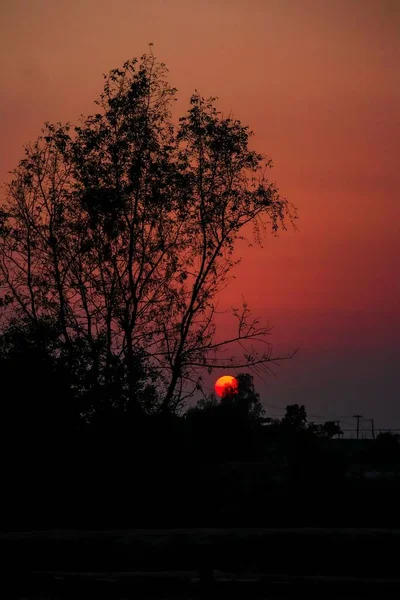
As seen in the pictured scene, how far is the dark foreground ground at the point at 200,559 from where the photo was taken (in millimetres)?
6355

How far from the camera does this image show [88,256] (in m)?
25.8

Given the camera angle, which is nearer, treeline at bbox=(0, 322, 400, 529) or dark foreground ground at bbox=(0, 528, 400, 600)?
dark foreground ground at bbox=(0, 528, 400, 600)

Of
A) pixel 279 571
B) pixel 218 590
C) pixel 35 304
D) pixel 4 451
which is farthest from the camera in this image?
pixel 35 304

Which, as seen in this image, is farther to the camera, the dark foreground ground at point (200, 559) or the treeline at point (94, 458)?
the treeline at point (94, 458)

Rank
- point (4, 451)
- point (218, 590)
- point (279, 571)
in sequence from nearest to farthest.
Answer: point (218, 590)
point (279, 571)
point (4, 451)

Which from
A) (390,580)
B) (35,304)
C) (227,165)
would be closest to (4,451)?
(35,304)

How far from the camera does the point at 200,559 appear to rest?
643cm

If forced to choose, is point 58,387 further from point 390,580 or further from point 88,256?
point 390,580

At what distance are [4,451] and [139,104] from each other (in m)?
12.6

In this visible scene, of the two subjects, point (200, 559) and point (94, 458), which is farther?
point (94, 458)

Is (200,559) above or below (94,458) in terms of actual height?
below

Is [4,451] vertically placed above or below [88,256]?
below

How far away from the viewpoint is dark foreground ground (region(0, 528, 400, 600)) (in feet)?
20.9

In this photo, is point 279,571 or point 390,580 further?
point 279,571
